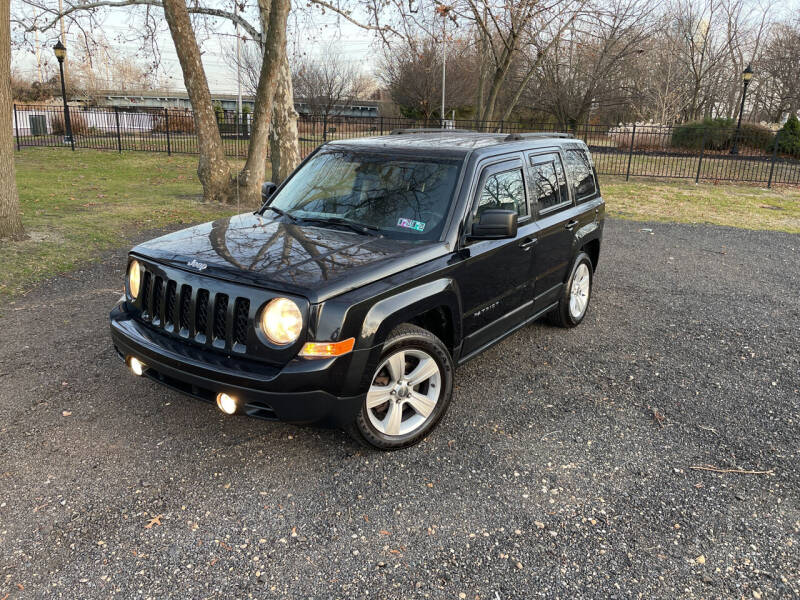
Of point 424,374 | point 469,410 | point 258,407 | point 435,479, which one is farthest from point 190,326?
point 469,410

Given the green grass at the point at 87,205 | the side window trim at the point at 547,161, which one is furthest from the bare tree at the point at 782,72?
the side window trim at the point at 547,161

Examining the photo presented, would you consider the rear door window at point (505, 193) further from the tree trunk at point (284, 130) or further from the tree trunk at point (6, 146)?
the tree trunk at point (284, 130)

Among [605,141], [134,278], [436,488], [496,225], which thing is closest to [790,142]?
[605,141]

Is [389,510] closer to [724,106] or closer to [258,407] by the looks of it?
[258,407]

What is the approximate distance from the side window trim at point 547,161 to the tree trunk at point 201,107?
27.8 ft

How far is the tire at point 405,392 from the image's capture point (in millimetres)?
3576

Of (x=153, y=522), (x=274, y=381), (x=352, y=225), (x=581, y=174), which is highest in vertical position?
(x=581, y=174)

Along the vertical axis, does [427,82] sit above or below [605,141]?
above

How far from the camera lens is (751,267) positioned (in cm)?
905

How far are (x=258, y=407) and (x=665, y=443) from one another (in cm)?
264

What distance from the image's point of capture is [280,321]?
3.23m

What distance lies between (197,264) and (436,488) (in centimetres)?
186

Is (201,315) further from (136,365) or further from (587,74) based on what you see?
(587,74)

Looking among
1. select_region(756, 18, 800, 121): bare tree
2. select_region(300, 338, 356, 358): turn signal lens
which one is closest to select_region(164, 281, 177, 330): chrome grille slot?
select_region(300, 338, 356, 358): turn signal lens
